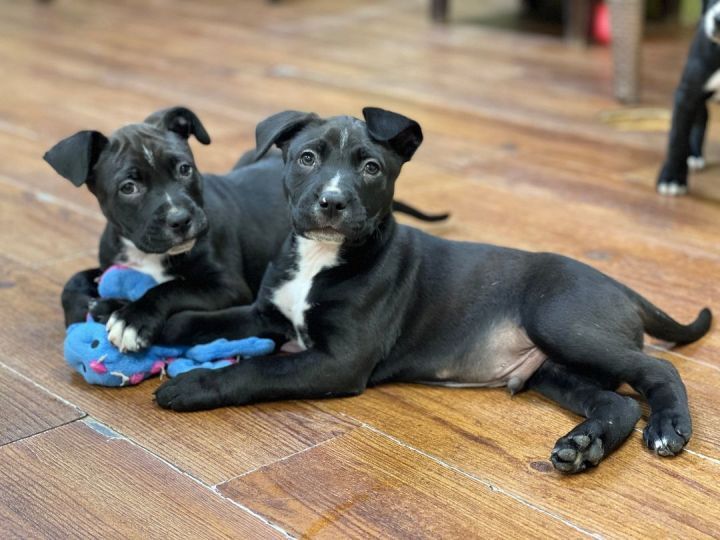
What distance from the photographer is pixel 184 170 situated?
118 inches

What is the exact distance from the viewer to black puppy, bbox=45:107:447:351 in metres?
2.86

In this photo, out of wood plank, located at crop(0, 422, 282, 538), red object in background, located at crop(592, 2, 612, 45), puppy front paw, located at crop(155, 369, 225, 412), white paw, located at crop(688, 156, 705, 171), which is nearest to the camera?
wood plank, located at crop(0, 422, 282, 538)

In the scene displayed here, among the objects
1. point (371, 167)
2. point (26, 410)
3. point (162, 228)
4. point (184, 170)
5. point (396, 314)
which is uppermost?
point (371, 167)

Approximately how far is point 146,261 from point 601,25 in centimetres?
517

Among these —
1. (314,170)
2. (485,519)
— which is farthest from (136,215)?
(485,519)

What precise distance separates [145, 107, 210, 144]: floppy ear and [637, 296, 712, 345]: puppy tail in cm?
132

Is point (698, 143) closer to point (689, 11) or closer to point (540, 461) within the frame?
point (540, 461)

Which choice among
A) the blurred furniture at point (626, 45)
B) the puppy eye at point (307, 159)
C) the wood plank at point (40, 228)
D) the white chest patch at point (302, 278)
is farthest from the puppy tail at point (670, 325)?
the blurred furniture at point (626, 45)

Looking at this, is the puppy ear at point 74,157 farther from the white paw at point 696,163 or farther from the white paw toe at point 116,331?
the white paw at point 696,163

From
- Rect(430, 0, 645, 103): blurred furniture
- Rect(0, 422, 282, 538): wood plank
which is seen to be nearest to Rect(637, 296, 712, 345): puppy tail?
Rect(0, 422, 282, 538): wood plank

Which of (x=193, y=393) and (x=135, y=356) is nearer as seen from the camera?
(x=193, y=393)

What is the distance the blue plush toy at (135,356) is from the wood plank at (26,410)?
12 cm

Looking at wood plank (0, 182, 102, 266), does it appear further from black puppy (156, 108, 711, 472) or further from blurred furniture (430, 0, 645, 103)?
blurred furniture (430, 0, 645, 103)

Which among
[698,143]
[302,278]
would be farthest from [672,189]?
[302,278]
